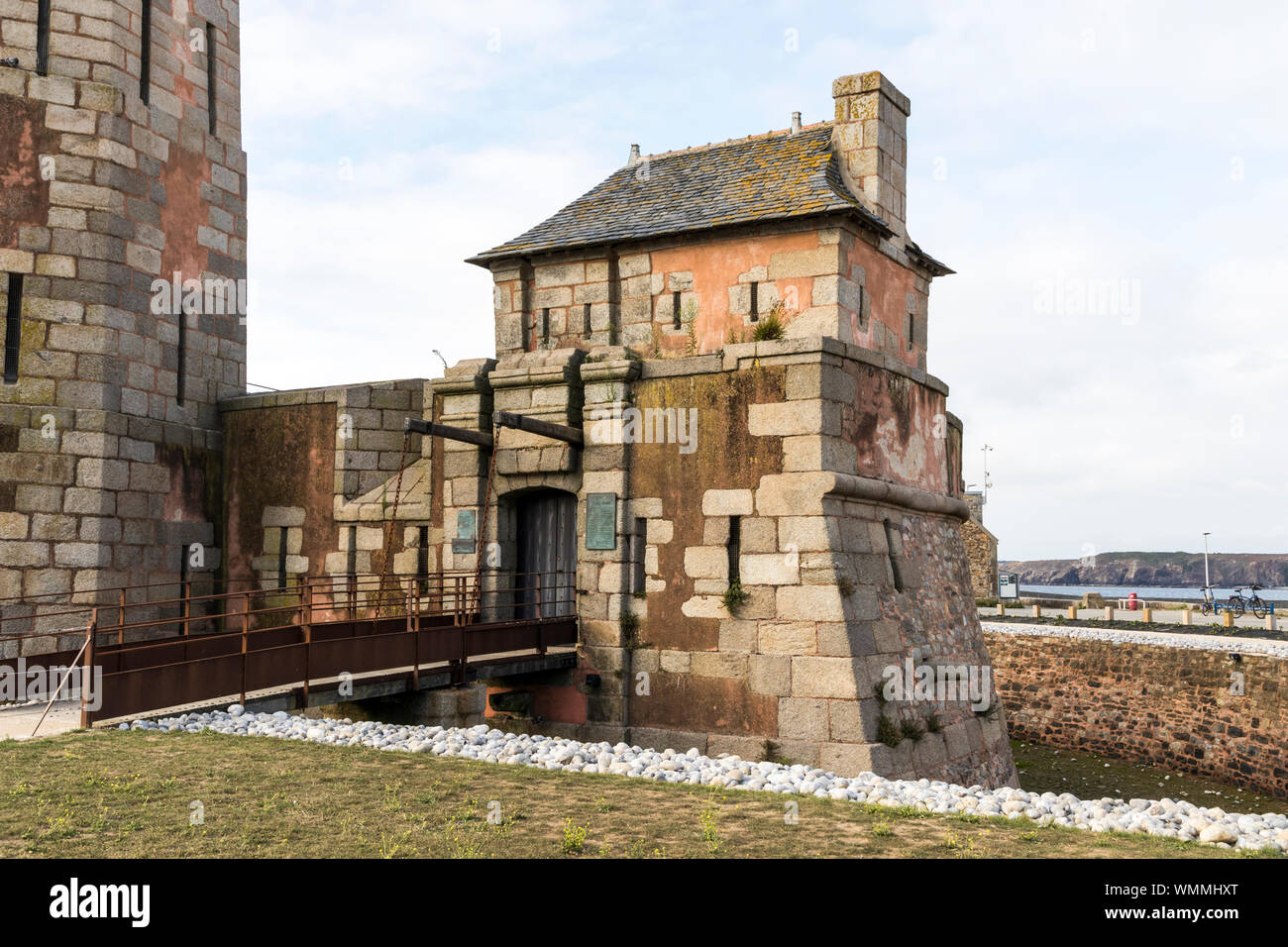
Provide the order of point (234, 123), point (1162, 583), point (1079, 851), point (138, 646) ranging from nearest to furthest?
point (1079, 851)
point (138, 646)
point (234, 123)
point (1162, 583)

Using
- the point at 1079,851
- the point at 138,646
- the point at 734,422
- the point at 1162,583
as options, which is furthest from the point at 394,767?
the point at 1162,583

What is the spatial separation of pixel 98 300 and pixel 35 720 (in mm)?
6762

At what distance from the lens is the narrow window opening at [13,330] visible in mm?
14219

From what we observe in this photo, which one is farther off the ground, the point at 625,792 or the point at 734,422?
the point at 734,422

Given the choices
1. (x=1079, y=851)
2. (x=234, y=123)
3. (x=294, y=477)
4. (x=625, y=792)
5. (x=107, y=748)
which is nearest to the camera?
(x=1079, y=851)

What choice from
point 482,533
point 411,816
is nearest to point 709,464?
point 482,533

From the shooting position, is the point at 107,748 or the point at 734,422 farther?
the point at 734,422

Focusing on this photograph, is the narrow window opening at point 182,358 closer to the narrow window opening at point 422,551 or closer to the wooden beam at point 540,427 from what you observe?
the narrow window opening at point 422,551

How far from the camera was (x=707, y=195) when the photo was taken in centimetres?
1536

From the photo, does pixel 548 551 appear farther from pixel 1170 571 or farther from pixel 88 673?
pixel 1170 571

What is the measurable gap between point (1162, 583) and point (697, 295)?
535 feet

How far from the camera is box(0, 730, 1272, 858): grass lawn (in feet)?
19.7
